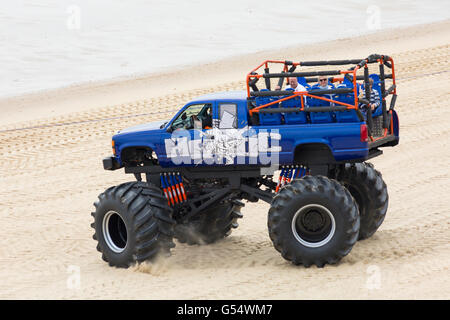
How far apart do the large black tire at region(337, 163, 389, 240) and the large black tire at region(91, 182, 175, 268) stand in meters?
2.73

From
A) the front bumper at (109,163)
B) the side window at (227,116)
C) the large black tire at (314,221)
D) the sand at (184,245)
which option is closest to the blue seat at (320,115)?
the large black tire at (314,221)

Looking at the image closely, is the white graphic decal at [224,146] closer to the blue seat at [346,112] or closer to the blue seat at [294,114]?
the blue seat at [294,114]

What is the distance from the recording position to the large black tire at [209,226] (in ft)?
44.1

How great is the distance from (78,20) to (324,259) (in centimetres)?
2733

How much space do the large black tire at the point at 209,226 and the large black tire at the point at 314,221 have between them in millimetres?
2156

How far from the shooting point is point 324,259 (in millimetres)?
11312

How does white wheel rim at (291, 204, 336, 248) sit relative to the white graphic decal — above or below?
below

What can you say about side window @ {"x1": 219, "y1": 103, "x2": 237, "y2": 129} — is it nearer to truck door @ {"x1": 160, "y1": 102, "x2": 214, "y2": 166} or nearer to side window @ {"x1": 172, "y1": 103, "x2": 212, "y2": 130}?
truck door @ {"x1": 160, "y1": 102, "x2": 214, "y2": 166}

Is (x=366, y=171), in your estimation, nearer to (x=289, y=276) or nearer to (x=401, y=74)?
(x=289, y=276)

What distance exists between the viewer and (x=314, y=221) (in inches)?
449

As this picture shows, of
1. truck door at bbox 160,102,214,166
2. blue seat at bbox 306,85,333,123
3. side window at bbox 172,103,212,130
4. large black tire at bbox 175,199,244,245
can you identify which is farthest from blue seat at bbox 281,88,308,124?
large black tire at bbox 175,199,244,245

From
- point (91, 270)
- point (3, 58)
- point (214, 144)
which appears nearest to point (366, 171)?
point (214, 144)

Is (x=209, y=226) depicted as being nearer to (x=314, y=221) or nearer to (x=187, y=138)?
(x=187, y=138)

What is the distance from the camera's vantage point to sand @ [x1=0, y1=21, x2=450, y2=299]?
11008mm
